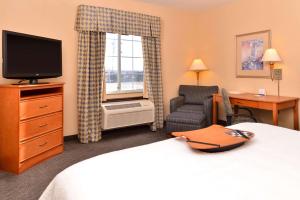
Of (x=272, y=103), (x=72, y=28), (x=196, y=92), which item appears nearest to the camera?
(x=272, y=103)

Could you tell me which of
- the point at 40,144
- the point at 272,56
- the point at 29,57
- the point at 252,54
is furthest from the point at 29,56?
the point at 252,54

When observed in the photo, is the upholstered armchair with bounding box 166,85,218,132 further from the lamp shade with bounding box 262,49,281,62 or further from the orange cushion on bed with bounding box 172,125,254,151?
the orange cushion on bed with bounding box 172,125,254,151

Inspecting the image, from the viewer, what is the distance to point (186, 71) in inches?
196

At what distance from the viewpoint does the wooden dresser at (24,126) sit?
8.34 feet

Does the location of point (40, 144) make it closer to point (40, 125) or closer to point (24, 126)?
point (40, 125)

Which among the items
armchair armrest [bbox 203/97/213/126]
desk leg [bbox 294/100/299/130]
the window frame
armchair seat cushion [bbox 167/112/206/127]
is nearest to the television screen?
the window frame

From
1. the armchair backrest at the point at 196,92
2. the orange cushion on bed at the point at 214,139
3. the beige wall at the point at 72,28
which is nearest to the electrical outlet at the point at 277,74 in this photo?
the armchair backrest at the point at 196,92

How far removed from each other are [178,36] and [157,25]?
635 mm

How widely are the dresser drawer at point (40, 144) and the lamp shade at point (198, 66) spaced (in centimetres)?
277

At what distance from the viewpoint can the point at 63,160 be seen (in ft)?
9.61

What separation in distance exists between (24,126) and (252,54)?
3583mm

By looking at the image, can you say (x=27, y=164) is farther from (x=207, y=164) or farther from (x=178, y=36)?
(x=178, y=36)

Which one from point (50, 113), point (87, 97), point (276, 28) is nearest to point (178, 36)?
point (276, 28)

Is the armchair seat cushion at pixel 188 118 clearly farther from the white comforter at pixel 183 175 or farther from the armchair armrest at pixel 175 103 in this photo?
the white comforter at pixel 183 175
